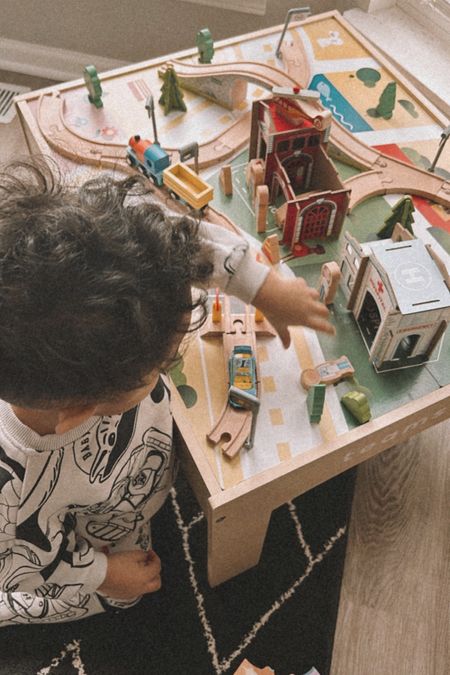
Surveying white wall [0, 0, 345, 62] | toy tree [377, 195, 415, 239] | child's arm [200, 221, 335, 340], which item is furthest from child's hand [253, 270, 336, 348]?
white wall [0, 0, 345, 62]

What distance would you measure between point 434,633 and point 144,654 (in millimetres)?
496

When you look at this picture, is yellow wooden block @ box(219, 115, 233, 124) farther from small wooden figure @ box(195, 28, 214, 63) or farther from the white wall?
the white wall

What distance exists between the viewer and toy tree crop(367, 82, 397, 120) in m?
1.06

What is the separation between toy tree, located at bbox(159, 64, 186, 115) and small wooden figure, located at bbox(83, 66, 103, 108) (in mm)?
112

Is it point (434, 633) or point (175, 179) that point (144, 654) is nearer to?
point (434, 633)

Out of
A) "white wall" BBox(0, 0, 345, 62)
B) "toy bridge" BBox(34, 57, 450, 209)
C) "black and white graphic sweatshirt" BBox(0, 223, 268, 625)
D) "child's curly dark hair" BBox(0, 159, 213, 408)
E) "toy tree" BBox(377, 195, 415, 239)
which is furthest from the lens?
"white wall" BBox(0, 0, 345, 62)

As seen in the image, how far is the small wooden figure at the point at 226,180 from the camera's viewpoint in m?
0.95

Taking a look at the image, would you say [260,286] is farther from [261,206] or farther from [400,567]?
[400,567]

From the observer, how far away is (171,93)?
107 centimetres

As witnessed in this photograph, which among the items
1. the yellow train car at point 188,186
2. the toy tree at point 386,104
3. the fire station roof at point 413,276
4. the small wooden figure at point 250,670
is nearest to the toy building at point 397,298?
the fire station roof at point 413,276

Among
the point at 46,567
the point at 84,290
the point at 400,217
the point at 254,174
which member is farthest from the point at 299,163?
the point at 46,567

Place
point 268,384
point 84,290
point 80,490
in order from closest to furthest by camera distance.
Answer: point 84,290, point 80,490, point 268,384

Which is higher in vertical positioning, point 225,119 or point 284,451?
point 225,119

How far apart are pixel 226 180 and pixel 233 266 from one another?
0.26 metres
